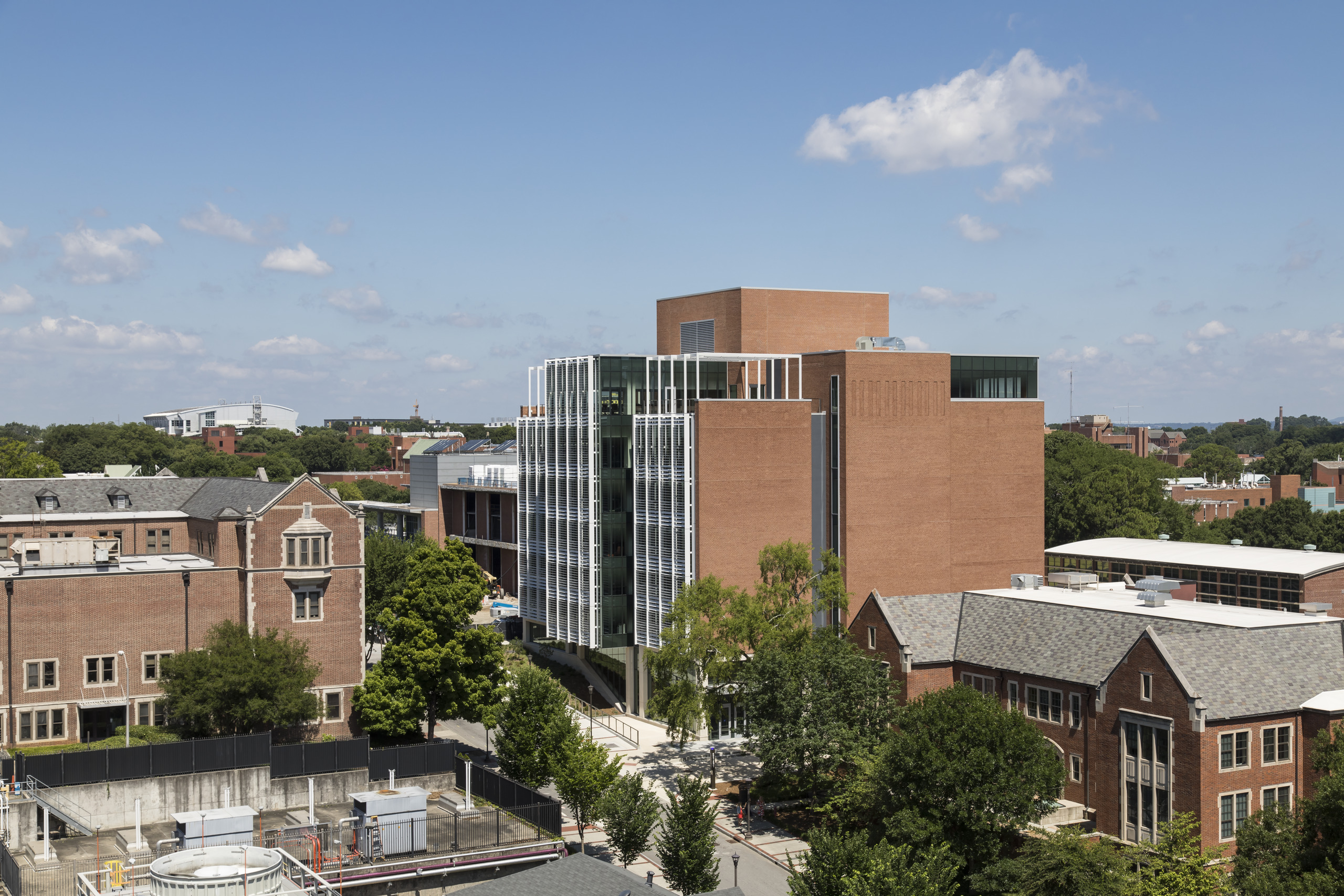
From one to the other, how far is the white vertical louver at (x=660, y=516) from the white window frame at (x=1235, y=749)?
36521 millimetres

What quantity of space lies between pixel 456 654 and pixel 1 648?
2442 centimetres

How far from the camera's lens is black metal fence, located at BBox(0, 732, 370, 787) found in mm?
56125

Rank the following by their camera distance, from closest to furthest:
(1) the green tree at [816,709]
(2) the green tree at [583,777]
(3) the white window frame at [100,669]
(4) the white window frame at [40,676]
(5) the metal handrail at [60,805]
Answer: (5) the metal handrail at [60,805], (2) the green tree at [583,777], (1) the green tree at [816,709], (4) the white window frame at [40,676], (3) the white window frame at [100,669]

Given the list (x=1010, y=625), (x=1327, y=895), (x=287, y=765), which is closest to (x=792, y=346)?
(x=1010, y=625)

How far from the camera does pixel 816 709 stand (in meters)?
65.5

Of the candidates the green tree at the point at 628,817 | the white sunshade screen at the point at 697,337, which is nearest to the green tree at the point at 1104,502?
the white sunshade screen at the point at 697,337

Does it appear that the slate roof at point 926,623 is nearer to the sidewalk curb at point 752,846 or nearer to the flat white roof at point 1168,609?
the flat white roof at point 1168,609

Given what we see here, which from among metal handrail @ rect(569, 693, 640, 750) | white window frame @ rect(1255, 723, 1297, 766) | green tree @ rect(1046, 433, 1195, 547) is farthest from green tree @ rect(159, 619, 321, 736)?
green tree @ rect(1046, 433, 1195, 547)

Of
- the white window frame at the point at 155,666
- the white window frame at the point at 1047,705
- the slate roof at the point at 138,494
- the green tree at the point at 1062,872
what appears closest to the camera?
the green tree at the point at 1062,872

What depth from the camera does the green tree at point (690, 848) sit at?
51688 millimetres

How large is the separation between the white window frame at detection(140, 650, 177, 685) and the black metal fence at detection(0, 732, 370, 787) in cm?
1348

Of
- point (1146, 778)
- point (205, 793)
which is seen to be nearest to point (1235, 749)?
point (1146, 778)

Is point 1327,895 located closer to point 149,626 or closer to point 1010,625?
point 1010,625

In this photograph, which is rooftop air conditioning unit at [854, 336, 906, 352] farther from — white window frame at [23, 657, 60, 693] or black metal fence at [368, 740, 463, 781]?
white window frame at [23, 657, 60, 693]
